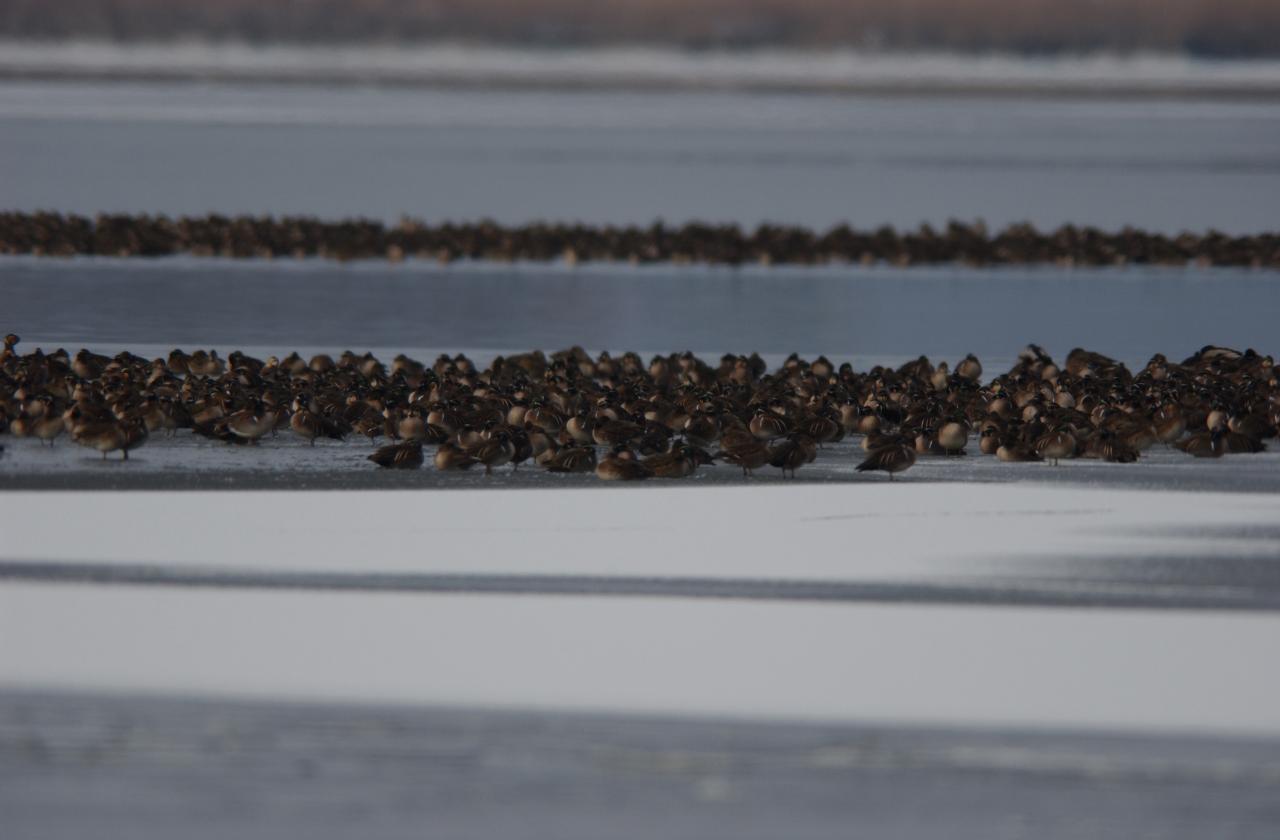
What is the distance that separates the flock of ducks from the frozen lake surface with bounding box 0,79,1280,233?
201 inches

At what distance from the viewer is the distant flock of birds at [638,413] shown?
23.4ft

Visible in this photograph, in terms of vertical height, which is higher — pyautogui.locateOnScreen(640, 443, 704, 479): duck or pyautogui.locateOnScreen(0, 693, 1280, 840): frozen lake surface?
pyautogui.locateOnScreen(640, 443, 704, 479): duck

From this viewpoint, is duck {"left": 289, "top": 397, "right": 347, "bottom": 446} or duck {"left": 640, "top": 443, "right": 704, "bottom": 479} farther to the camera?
duck {"left": 289, "top": 397, "right": 347, "bottom": 446}

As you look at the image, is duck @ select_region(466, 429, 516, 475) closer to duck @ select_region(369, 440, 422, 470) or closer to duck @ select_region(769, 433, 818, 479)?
duck @ select_region(369, 440, 422, 470)

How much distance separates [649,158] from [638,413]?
102 ft

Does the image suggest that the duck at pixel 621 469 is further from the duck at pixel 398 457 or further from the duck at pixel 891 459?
the duck at pixel 891 459

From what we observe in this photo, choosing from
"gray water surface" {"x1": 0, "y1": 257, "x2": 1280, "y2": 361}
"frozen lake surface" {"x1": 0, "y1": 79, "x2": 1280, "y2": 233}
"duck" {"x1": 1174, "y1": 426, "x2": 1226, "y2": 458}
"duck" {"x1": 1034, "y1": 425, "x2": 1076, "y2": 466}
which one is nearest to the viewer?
"duck" {"x1": 1034, "y1": 425, "x2": 1076, "y2": 466}

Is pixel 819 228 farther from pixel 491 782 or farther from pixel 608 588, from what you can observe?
pixel 491 782

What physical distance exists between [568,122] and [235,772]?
50859 millimetres

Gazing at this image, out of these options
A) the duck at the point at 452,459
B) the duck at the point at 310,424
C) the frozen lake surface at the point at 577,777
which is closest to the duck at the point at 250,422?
the duck at the point at 310,424

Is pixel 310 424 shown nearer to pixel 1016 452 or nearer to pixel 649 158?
pixel 1016 452

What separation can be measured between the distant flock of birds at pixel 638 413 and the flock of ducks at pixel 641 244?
34.8 feet

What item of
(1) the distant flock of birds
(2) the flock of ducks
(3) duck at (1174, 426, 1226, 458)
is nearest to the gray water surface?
(2) the flock of ducks

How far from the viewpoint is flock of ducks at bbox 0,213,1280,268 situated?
1920 cm
